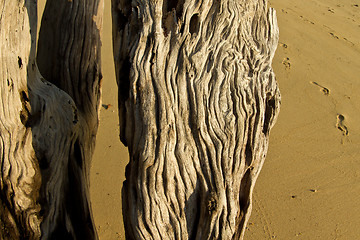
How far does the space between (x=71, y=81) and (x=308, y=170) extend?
2.66 m

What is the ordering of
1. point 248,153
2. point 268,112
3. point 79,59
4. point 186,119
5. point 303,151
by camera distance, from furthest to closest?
point 303,151, point 79,59, point 268,112, point 248,153, point 186,119

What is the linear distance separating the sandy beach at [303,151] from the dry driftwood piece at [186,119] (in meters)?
1.58

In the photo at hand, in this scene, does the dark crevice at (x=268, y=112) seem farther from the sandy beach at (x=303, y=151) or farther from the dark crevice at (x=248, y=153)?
the sandy beach at (x=303, y=151)

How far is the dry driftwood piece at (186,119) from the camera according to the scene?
1755 mm

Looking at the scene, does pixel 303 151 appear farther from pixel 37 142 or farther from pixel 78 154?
pixel 37 142

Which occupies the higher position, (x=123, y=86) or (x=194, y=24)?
(x=194, y=24)

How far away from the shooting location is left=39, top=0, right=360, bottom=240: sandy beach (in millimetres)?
3410

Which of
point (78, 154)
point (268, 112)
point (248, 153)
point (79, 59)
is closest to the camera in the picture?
point (248, 153)

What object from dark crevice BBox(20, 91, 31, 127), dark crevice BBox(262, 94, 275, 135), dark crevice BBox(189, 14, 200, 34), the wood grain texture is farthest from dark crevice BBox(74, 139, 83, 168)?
dark crevice BBox(262, 94, 275, 135)

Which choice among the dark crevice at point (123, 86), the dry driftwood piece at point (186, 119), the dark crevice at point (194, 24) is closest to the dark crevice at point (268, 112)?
the dry driftwood piece at point (186, 119)

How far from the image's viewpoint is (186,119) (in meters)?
1.84

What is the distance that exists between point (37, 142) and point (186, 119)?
2.52 feet

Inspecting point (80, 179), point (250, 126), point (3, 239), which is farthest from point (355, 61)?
point (3, 239)

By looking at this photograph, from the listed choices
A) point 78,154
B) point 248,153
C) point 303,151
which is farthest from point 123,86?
point 303,151
